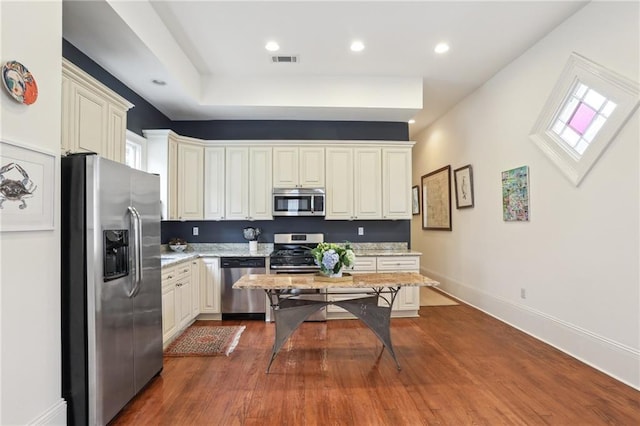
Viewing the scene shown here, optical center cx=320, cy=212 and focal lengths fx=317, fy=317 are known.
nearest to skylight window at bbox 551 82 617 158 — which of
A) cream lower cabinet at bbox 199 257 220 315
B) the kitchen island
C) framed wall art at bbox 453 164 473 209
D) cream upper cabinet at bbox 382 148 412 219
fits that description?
framed wall art at bbox 453 164 473 209

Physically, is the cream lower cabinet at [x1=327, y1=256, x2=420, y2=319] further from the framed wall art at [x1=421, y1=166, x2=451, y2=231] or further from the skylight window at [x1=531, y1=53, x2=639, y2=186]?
the skylight window at [x1=531, y1=53, x2=639, y2=186]

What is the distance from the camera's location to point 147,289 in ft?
8.35

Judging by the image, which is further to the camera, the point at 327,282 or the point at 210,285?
the point at 210,285

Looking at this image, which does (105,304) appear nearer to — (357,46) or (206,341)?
(206,341)

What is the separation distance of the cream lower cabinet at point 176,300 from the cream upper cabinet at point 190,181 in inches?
34.5

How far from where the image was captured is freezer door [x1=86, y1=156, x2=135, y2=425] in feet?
6.45

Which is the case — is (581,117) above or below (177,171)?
above

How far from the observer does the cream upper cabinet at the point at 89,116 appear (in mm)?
2223

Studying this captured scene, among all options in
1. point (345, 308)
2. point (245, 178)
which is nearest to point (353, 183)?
point (245, 178)

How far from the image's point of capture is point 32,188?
177 cm

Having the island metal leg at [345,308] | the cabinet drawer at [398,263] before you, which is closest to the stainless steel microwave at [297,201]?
the cabinet drawer at [398,263]

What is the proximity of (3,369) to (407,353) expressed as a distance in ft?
9.86

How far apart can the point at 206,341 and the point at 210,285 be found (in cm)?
85

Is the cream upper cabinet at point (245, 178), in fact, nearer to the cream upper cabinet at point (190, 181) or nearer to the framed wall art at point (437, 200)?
the cream upper cabinet at point (190, 181)
